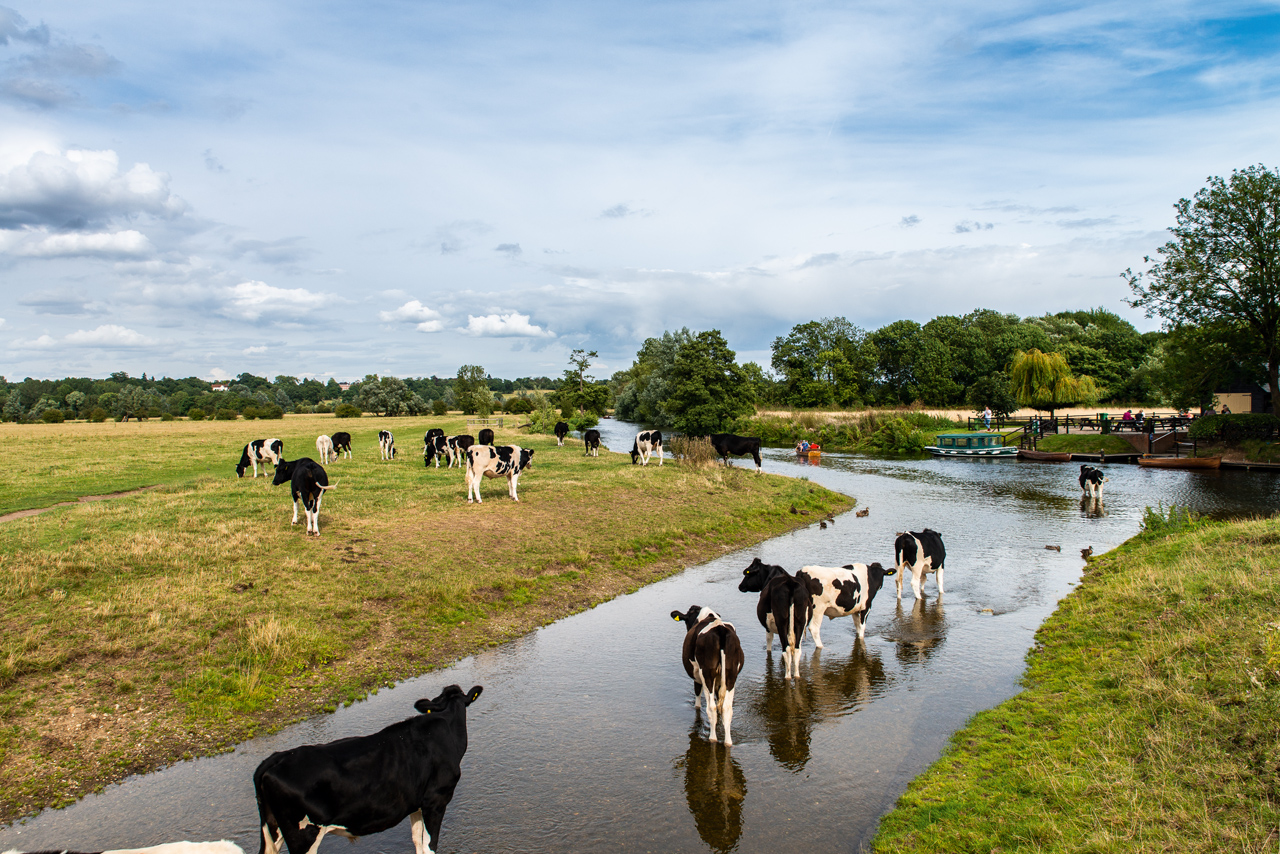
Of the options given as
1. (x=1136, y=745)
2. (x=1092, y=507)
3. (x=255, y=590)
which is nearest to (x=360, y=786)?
(x=1136, y=745)

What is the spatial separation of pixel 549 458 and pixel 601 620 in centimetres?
1915

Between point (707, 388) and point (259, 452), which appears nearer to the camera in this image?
point (259, 452)

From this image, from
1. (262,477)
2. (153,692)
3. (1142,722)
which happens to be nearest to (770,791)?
(1142,722)

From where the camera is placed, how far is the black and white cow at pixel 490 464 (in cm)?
2000

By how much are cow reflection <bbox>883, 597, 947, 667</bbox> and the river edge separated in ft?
19.8

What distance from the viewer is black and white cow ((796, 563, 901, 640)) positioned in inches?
456

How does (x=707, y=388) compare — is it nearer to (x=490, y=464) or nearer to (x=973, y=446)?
(x=973, y=446)

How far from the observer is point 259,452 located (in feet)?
79.9

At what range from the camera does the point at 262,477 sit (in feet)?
76.2

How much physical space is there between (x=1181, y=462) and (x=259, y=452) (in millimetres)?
46456

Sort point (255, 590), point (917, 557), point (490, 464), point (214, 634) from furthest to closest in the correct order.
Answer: point (490, 464), point (917, 557), point (255, 590), point (214, 634)

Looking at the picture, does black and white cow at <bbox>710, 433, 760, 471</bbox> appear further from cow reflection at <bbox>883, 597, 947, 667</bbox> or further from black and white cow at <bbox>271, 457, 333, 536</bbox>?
black and white cow at <bbox>271, 457, 333, 536</bbox>

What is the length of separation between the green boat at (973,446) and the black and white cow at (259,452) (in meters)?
42.7

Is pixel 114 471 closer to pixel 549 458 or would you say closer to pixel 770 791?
pixel 549 458
